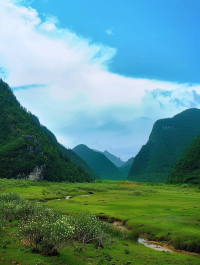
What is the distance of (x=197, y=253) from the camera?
25.8 m

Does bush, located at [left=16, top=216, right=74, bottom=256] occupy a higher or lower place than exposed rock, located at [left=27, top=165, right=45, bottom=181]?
higher

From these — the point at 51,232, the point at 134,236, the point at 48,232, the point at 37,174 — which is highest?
the point at 51,232

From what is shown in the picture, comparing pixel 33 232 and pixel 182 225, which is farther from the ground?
pixel 33 232

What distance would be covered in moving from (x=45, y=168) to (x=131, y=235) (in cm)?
15695

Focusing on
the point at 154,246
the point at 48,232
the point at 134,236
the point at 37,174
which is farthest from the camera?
the point at 37,174

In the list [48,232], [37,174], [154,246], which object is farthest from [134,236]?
[37,174]

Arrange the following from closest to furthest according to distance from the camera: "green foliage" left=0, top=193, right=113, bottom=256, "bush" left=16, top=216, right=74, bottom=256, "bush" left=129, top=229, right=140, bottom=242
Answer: "bush" left=16, top=216, right=74, bottom=256
"green foliage" left=0, top=193, right=113, bottom=256
"bush" left=129, top=229, right=140, bottom=242

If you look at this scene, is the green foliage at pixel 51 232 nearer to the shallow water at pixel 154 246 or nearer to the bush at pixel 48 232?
the bush at pixel 48 232

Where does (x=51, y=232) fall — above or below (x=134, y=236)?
above

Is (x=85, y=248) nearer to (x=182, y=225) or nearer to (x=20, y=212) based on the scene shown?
(x=20, y=212)

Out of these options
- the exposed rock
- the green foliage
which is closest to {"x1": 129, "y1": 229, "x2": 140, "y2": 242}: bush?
the green foliage

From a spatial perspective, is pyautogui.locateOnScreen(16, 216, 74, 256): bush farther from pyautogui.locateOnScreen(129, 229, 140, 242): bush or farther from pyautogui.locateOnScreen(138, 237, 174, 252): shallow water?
pyautogui.locateOnScreen(129, 229, 140, 242): bush

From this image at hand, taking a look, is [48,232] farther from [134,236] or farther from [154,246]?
[134,236]

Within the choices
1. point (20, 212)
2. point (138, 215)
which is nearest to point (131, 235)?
point (138, 215)
